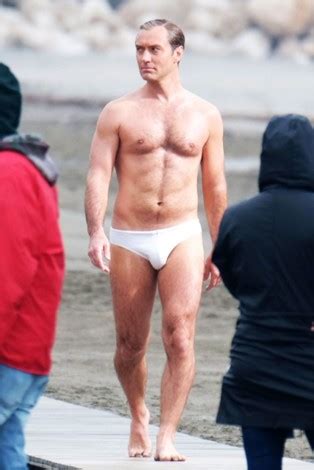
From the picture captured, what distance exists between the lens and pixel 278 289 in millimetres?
6047

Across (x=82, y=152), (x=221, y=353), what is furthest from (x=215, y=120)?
(x=82, y=152)

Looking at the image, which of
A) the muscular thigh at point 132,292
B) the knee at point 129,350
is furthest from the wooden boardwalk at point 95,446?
the muscular thigh at point 132,292

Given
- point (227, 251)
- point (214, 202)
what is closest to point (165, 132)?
point (214, 202)

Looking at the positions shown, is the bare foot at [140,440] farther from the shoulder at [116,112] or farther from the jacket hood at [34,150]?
the jacket hood at [34,150]

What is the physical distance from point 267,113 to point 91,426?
42.7m

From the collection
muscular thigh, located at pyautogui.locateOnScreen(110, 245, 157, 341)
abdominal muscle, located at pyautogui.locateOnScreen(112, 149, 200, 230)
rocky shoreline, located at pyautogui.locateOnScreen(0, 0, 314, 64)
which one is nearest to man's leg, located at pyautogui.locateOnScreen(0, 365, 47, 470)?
muscular thigh, located at pyautogui.locateOnScreen(110, 245, 157, 341)

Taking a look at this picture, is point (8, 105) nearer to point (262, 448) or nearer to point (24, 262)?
point (24, 262)

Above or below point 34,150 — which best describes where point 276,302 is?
below

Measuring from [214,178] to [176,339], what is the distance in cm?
76

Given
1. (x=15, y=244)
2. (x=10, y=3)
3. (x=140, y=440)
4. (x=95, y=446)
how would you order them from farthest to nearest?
(x=10, y=3), (x=95, y=446), (x=140, y=440), (x=15, y=244)

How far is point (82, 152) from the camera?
3606 cm

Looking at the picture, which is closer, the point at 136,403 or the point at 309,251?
the point at 309,251

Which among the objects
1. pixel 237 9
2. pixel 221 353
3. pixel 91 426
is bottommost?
pixel 237 9

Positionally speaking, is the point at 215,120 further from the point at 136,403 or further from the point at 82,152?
the point at 82,152
